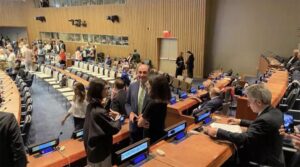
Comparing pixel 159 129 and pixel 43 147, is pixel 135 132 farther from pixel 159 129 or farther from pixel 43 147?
pixel 43 147

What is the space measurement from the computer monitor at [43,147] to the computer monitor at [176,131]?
A: 1399 millimetres

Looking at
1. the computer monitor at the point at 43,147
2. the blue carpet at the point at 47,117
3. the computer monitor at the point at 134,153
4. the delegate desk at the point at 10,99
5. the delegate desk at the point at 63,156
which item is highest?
the computer monitor at the point at 134,153

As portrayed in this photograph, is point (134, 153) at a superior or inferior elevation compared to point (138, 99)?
inferior

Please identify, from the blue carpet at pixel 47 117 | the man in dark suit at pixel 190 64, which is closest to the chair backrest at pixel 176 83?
the man in dark suit at pixel 190 64

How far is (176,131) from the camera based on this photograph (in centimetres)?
254

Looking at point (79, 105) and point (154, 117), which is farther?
point (79, 105)

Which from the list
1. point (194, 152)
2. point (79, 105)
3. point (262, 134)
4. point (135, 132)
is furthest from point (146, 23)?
point (262, 134)

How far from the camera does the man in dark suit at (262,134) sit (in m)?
2.11

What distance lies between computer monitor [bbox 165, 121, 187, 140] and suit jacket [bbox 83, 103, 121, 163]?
522mm

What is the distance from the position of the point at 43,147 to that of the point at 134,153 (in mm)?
1326

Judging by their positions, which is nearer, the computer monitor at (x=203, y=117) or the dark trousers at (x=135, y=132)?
the computer monitor at (x=203, y=117)

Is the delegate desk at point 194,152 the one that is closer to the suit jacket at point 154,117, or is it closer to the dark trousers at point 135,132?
the suit jacket at point 154,117

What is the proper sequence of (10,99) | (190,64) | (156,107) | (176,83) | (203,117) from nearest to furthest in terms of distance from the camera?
(156,107) < (203,117) < (10,99) < (176,83) < (190,64)

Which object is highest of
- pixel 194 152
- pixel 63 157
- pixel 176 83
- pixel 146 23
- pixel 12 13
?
pixel 12 13
